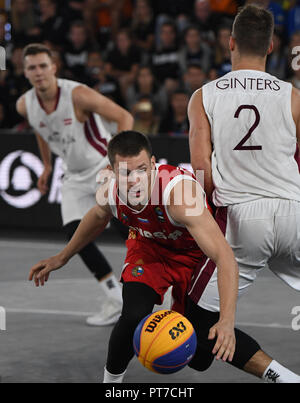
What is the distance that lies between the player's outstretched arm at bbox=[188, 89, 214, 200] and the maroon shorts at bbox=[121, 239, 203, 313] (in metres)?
0.46

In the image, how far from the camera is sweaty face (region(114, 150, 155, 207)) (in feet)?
12.6

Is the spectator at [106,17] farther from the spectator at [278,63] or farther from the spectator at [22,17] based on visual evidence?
the spectator at [278,63]

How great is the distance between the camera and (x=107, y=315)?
6.03 m

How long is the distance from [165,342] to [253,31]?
1610 mm

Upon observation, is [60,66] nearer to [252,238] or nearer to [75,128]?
[75,128]

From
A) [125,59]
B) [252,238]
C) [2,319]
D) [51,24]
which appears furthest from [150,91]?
[252,238]

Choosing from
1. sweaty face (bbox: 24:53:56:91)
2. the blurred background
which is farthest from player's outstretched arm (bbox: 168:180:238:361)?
the blurred background

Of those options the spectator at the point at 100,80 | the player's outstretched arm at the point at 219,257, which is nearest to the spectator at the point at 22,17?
the spectator at the point at 100,80

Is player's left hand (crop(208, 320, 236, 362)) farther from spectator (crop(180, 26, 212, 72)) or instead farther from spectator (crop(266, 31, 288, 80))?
spectator (crop(180, 26, 212, 72))

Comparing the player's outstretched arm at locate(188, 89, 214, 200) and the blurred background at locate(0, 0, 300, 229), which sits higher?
the player's outstretched arm at locate(188, 89, 214, 200)

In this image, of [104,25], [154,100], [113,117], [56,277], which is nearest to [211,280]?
[113,117]

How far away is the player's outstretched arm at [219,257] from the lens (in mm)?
3463
